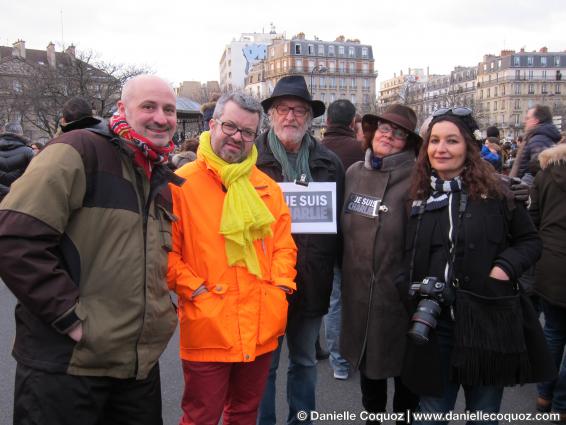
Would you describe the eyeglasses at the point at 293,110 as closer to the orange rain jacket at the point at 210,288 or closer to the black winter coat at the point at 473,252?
the orange rain jacket at the point at 210,288

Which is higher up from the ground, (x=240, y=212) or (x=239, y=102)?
(x=239, y=102)

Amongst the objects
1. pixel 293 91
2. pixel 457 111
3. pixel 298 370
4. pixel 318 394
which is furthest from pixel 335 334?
pixel 457 111

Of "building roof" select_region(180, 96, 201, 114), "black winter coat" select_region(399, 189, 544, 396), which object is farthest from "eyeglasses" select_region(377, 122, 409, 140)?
"building roof" select_region(180, 96, 201, 114)

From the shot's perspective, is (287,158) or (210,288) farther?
(287,158)

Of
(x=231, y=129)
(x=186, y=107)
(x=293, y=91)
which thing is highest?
(x=186, y=107)

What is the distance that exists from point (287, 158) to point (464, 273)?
52.2 inches

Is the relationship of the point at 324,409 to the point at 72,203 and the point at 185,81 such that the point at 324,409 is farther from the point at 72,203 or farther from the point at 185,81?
the point at 185,81

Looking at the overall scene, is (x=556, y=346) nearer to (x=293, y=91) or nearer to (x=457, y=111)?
(x=457, y=111)

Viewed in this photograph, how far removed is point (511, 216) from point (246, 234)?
150 centimetres

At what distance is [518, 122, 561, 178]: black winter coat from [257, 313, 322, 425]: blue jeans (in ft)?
13.1

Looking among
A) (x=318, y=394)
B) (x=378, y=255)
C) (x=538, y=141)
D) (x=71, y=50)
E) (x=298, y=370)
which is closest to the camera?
(x=378, y=255)

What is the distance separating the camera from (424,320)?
2492 millimetres

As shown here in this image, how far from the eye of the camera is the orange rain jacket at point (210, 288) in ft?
8.02

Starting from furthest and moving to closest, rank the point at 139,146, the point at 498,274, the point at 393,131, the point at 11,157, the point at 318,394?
the point at 11,157 < the point at 318,394 < the point at 393,131 < the point at 498,274 < the point at 139,146
